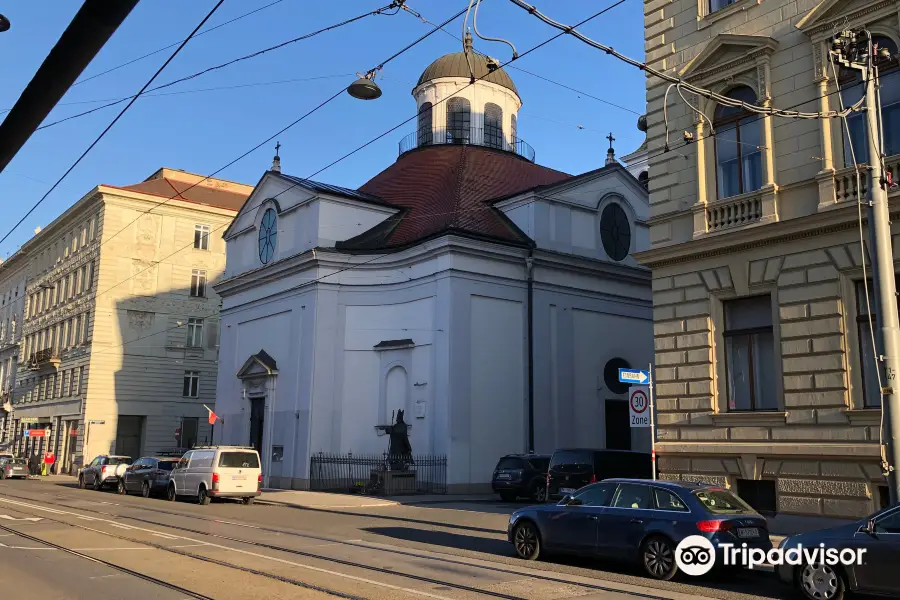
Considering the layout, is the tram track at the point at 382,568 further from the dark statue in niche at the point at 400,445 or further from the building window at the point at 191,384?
the building window at the point at 191,384

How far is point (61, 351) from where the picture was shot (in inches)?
2202

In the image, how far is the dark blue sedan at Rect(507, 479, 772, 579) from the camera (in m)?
11.6

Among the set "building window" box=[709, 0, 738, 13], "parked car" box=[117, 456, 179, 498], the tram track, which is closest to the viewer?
the tram track

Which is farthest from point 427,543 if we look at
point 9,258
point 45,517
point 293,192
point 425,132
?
point 9,258

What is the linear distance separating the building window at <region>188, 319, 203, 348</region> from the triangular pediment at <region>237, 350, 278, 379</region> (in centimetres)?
1738

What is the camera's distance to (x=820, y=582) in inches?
387

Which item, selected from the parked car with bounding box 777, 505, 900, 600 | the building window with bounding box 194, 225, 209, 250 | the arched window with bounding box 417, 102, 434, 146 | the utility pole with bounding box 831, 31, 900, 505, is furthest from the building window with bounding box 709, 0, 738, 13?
the building window with bounding box 194, 225, 209, 250

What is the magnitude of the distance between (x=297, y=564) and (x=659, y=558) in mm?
5234

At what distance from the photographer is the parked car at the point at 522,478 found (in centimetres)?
2644

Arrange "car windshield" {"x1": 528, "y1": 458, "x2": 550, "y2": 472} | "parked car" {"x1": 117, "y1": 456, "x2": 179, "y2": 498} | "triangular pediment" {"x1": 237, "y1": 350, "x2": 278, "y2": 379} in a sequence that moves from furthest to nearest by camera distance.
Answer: "triangular pediment" {"x1": 237, "y1": 350, "x2": 278, "y2": 379} < "parked car" {"x1": 117, "y1": 456, "x2": 179, "y2": 498} < "car windshield" {"x1": 528, "y1": 458, "x2": 550, "y2": 472}

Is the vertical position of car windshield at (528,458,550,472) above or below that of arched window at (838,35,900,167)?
below

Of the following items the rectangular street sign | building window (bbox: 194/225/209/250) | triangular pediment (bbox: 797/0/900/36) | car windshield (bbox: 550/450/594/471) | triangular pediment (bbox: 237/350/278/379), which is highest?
building window (bbox: 194/225/209/250)

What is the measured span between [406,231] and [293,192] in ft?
18.7

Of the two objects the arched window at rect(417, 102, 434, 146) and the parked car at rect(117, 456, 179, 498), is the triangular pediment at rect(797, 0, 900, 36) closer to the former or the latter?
the parked car at rect(117, 456, 179, 498)
